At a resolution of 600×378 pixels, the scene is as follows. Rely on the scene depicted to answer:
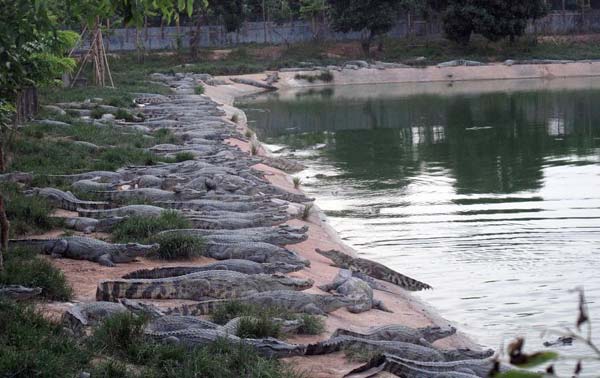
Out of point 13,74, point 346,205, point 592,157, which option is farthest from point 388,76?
point 13,74

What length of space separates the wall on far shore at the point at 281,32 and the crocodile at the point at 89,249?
151 ft

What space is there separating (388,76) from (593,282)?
38710 mm

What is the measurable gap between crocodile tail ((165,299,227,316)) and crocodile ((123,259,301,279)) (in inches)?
43.1

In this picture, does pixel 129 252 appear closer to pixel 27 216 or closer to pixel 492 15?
pixel 27 216

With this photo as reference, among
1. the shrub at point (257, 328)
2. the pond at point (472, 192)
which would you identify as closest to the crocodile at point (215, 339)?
the shrub at point (257, 328)

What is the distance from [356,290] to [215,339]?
11.4 feet

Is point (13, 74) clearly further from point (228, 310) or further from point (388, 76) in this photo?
point (388, 76)

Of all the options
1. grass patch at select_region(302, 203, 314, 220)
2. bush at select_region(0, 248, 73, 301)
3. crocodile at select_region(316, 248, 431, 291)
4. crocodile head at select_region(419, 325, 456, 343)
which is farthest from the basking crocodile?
grass patch at select_region(302, 203, 314, 220)

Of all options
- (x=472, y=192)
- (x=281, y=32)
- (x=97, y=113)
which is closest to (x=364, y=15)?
(x=281, y=32)

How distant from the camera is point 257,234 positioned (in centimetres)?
1141

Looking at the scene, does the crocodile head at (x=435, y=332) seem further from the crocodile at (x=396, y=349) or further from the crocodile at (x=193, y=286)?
the crocodile at (x=193, y=286)

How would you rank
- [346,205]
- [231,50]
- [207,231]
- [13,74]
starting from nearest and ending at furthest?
[13,74]
[207,231]
[346,205]
[231,50]

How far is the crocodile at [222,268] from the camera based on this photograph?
8.97 meters

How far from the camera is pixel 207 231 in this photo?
436 inches
